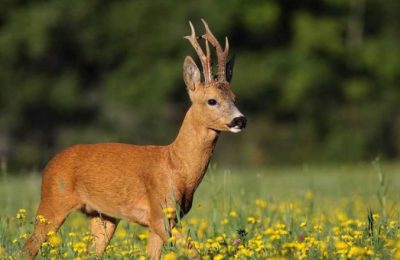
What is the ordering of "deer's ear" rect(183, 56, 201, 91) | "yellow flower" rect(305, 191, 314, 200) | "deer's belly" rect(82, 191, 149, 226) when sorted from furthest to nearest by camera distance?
1. "yellow flower" rect(305, 191, 314, 200)
2. "deer's ear" rect(183, 56, 201, 91)
3. "deer's belly" rect(82, 191, 149, 226)

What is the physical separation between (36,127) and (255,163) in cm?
671

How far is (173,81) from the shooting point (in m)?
31.5

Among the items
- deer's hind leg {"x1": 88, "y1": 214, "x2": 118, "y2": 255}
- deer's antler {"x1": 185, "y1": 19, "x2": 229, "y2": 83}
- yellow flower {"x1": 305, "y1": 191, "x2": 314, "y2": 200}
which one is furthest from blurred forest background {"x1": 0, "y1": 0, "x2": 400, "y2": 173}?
deer's antler {"x1": 185, "y1": 19, "x2": 229, "y2": 83}

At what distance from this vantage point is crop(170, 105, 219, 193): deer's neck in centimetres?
815

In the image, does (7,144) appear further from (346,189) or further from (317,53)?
(346,189)

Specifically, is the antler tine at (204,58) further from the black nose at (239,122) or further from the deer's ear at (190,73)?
the black nose at (239,122)

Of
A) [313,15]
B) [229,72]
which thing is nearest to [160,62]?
[313,15]

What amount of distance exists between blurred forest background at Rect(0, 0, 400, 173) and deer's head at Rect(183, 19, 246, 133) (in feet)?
71.9

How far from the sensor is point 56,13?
103 feet

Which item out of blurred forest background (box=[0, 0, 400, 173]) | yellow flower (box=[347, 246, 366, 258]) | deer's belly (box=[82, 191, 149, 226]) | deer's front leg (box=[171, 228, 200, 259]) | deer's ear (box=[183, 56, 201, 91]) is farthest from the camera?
blurred forest background (box=[0, 0, 400, 173])

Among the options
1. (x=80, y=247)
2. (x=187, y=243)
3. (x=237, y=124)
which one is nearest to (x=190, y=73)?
(x=237, y=124)

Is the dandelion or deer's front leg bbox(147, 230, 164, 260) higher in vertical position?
the dandelion

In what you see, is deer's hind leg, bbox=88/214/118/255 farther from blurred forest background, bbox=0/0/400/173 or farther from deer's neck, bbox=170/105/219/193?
blurred forest background, bbox=0/0/400/173

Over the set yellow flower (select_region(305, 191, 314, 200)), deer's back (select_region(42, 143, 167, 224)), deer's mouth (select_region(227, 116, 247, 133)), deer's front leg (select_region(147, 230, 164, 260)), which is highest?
deer's mouth (select_region(227, 116, 247, 133))
